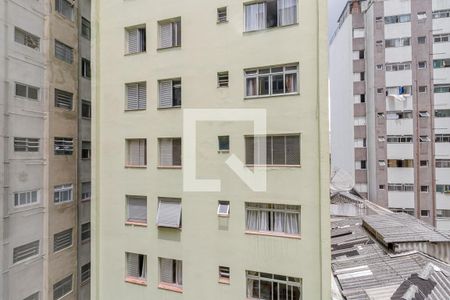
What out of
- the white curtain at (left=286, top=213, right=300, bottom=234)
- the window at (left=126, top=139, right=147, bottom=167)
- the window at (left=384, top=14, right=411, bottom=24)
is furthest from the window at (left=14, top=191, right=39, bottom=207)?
the window at (left=384, top=14, right=411, bottom=24)

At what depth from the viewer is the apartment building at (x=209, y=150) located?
980cm

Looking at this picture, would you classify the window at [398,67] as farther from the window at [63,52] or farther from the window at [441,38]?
the window at [63,52]

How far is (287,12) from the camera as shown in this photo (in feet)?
33.7

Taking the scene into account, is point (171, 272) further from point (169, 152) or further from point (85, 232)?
point (85, 232)

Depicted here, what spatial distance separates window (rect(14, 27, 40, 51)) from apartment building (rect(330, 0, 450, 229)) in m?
31.8

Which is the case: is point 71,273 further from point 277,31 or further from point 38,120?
point 277,31

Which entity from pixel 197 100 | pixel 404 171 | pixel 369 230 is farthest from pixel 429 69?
pixel 197 100

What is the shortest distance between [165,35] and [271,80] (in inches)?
206

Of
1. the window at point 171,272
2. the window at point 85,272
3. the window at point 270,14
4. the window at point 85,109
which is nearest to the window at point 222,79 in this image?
the window at point 270,14

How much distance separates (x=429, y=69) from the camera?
30.3 metres

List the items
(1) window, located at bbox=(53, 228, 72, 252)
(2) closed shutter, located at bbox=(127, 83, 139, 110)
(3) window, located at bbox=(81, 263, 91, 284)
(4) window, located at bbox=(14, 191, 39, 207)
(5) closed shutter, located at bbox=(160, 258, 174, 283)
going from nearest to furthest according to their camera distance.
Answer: (5) closed shutter, located at bbox=(160, 258, 174, 283)
(2) closed shutter, located at bbox=(127, 83, 139, 110)
(4) window, located at bbox=(14, 191, 39, 207)
(1) window, located at bbox=(53, 228, 72, 252)
(3) window, located at bbox=(81, 263, 91, 284)

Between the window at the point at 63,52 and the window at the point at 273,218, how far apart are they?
1369cm

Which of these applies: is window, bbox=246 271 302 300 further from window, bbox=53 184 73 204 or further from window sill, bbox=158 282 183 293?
window, bbox=53 184 73 204

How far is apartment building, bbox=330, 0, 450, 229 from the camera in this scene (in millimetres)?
30172
